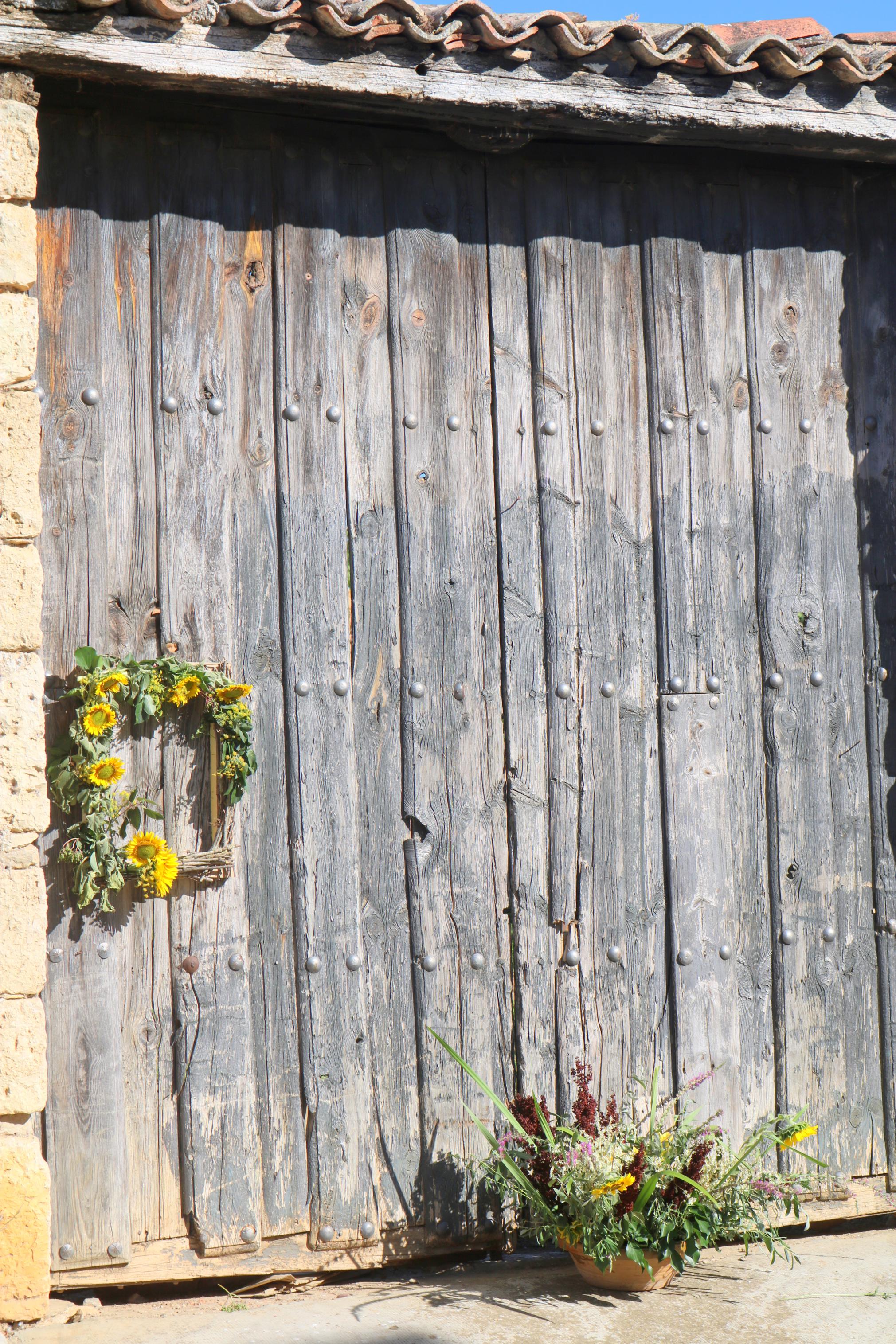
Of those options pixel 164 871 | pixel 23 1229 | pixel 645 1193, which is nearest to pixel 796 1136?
pixel 645 1193

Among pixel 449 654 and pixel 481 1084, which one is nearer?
pixel 481 1084

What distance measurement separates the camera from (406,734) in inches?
111

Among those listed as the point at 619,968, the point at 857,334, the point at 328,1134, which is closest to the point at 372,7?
the point at 857,334

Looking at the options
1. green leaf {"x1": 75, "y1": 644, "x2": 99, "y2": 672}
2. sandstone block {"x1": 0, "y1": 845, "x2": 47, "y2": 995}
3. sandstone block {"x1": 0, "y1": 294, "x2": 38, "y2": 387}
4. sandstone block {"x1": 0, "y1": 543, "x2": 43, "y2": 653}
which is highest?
sandstone block {"x1": 0, "y1": 294, "x2": 38, "y2": 387}

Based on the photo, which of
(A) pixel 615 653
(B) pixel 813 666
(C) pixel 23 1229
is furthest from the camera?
(B) pixel 813 666

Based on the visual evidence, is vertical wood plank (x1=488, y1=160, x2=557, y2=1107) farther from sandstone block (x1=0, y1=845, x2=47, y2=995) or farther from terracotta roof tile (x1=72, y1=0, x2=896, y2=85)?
sandstone block (x1=0, y1=845, x2=47, y2=995)

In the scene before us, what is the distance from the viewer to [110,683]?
2523mm

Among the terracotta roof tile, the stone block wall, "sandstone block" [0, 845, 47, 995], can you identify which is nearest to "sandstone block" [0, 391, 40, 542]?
the stone block wall

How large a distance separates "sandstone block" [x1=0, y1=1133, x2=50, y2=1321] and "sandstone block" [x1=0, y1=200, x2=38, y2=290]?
5.94ft

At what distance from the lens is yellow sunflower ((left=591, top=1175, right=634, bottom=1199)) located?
2.48 meters

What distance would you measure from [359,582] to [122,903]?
3.16 ft

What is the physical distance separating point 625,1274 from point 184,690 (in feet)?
5.60

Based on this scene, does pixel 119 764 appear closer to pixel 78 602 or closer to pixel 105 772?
pixel 105 772

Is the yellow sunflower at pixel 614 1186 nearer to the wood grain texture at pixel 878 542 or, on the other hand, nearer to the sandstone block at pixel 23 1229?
the wood grain texture at pixel 878 542
